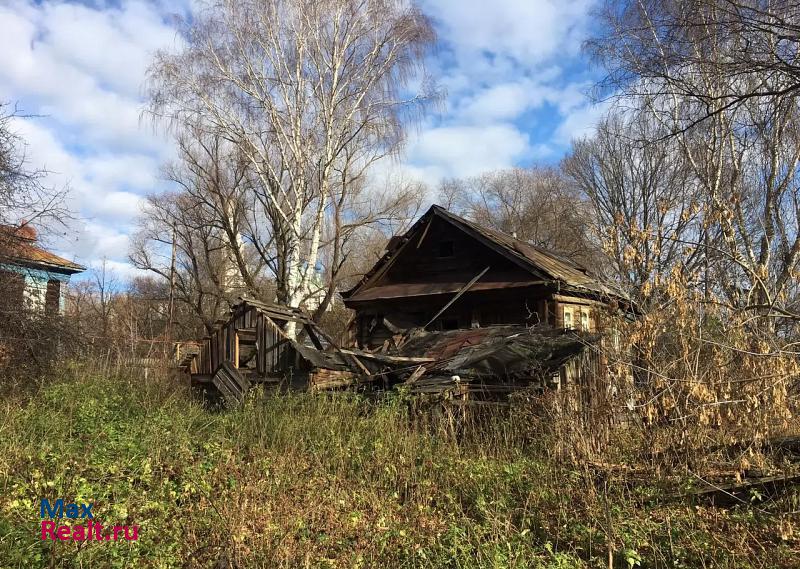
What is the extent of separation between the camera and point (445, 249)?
57.3 feet

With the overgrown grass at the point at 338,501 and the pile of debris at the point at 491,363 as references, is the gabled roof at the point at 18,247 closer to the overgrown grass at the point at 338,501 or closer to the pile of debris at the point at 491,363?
the overgrown grass at the point at 338,501

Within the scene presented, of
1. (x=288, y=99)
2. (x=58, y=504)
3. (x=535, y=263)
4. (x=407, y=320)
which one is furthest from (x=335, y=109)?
(x=58, y=504)

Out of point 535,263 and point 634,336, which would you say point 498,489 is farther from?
point 535,263

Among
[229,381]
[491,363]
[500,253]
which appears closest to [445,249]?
[500,253]

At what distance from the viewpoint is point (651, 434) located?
6270mm

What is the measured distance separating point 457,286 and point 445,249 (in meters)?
1.74

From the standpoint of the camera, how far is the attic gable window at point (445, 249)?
17.3 meters

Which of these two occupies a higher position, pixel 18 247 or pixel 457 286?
pixel 18 247

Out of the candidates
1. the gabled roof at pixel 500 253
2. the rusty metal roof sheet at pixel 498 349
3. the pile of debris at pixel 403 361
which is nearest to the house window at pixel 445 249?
the gabled roof at pixel 500 253

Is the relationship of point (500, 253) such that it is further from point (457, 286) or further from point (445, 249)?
point (445, 249)

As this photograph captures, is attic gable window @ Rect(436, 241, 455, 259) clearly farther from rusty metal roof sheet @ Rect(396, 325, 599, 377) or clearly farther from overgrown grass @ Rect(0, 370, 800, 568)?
overgrown grass @ Rect(0, 370, 800, 568)

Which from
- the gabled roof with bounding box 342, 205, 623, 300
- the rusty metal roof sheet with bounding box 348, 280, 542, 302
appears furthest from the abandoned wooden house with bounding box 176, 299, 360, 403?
the gabled roof with bounding box 342, 205, 623, 300

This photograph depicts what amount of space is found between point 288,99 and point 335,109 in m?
1.58

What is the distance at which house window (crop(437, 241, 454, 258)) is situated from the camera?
56.7ft
